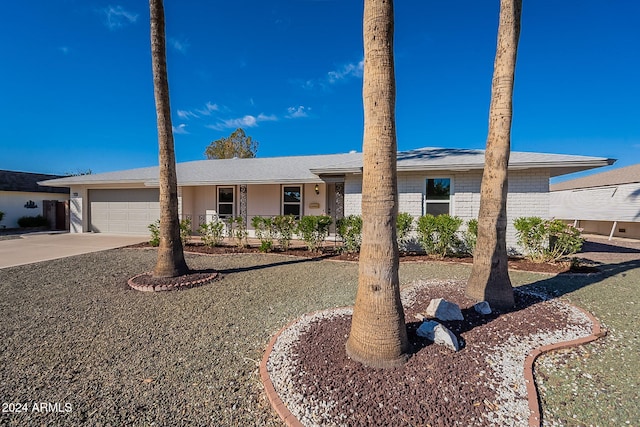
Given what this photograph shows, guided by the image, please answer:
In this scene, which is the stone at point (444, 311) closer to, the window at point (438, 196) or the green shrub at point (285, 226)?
the window at point (438, 196)

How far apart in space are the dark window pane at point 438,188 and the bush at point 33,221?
24.3 metres

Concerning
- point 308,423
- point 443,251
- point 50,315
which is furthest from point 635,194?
point 50,315

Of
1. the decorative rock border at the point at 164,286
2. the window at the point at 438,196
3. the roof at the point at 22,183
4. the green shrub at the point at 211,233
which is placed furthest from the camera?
the roof at the point at 22,183

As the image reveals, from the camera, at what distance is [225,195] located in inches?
535

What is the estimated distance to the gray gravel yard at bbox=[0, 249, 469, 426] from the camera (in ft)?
7.72

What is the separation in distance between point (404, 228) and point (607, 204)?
14.4m

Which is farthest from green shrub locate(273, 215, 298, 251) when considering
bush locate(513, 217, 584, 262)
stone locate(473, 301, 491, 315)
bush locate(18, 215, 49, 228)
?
bush locate(18, 215, 49, 228)

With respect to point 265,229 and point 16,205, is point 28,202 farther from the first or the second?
point 265,229

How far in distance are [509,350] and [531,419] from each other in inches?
41.5

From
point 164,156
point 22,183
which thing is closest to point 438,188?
point 164,156

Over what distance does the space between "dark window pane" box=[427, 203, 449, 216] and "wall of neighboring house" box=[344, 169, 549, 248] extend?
0.53 ft

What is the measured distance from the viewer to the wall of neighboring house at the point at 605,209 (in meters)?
14.1

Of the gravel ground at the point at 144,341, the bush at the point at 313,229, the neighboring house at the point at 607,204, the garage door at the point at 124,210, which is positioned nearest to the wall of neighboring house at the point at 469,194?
the bush at the point at 313,229

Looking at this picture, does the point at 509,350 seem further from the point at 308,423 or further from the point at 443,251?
the point at 443,251
